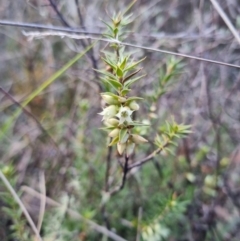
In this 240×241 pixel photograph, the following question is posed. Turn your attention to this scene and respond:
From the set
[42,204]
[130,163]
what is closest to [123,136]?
[130,163]

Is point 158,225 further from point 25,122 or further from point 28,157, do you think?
point 25,122

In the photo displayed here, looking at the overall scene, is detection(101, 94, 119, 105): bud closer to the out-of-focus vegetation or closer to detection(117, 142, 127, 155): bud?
detection(117, 142, 127, 155): bud

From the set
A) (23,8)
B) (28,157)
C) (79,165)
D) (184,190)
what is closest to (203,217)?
(184,190)

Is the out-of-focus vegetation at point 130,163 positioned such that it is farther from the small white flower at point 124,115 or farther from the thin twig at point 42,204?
the small white flower at point 124,115

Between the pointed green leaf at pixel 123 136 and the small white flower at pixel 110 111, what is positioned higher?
the small white flower at pixel 110 111

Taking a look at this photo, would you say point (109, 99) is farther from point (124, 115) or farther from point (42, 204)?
point (42, 204)

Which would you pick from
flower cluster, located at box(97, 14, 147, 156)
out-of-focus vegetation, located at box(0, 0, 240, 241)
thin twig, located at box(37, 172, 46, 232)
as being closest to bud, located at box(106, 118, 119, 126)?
flower cluster, located at box(97, 14, 147, 156)

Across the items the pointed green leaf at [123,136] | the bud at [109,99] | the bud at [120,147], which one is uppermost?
the bud at [109,99]

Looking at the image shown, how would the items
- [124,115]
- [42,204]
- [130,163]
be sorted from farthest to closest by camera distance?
[42,204]
[130,163]
[124,115]

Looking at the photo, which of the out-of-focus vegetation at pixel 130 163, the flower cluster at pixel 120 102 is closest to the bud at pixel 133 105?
the flower cluster at pixel 120 102

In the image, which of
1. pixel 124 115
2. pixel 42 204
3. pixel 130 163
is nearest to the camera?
pixel 124 115

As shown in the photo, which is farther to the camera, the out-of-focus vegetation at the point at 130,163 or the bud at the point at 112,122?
the out-of-focus vegetation at the point at 130,163
